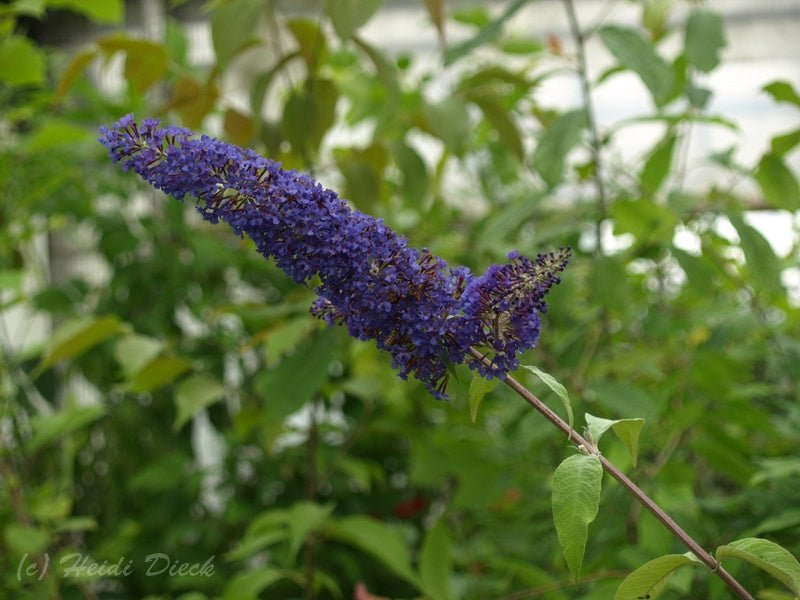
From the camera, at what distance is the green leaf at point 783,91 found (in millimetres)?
780

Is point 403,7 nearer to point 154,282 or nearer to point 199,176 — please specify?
point 154,282

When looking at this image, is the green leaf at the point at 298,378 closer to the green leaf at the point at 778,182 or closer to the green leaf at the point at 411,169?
the green leaf at the point at 411,169

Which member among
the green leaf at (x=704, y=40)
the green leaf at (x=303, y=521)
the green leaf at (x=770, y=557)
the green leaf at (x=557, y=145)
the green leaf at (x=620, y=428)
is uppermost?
the green leaf at (x=704, y=40)

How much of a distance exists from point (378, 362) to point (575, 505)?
74cm

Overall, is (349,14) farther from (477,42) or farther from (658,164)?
(658,164)

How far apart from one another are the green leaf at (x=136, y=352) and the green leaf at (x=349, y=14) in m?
0.38

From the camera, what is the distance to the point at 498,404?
54.3 inches

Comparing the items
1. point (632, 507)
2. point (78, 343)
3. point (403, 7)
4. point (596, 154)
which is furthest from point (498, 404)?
point (403, 7)

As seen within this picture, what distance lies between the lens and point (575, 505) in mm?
426

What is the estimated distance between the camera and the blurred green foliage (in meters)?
0.86

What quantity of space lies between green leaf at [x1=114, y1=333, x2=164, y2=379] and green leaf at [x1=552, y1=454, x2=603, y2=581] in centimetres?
58

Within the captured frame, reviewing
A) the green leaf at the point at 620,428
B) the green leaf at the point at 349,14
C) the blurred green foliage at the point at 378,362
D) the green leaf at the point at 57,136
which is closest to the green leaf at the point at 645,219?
the blurred green foliage at the point at 378,362

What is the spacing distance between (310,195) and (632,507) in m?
0.64

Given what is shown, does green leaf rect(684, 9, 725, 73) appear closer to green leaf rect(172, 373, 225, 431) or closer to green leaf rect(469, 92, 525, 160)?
green leaf rect(469, 92, 525, 160)
